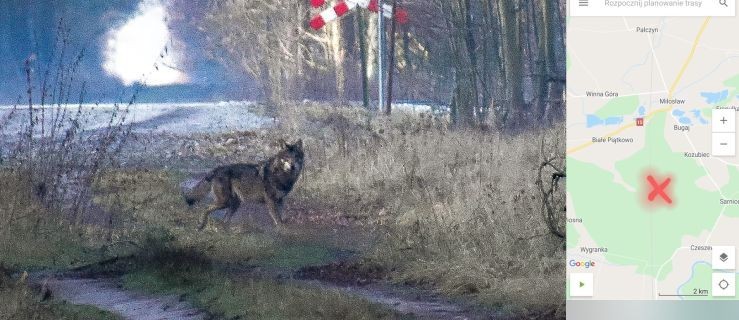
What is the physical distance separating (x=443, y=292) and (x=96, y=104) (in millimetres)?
2094

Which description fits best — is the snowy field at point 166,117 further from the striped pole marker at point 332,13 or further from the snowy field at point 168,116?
the striped pole marker at point 332,13

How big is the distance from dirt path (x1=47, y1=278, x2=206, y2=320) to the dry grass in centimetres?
90

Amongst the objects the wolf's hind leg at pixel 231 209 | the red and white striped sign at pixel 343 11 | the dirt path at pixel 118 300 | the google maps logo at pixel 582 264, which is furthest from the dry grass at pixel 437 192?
the dirt path at pixel 118 300

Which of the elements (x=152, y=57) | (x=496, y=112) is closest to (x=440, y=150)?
(x=496, y=112)

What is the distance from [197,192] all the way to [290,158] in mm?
536

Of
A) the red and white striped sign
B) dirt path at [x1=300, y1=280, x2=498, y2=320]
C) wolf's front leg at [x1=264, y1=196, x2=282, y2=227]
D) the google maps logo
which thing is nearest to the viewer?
the google maps logo

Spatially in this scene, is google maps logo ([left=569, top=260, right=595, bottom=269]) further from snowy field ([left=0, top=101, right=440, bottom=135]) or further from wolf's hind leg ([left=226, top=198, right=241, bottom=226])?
wolf's hind leg ([left=226, top=198, right=241, bottom=226])

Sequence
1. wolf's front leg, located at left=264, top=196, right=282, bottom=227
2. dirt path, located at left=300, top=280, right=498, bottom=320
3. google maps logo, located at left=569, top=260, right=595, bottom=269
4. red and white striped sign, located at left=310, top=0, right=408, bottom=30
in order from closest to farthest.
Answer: google maps logo, located at left=569, top=260, right=595, bottom=269 < dirt path, located at left=300, top=280, right=498, bottom=320 < red and white striped sign, located at left=310, top=0, right=408, bottom=30 < wolf's front leg, located at left=264, top=196, right=282, bottom=227

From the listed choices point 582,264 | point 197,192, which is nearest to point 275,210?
point 197,192

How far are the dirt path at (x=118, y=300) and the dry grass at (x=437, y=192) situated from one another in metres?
0.90

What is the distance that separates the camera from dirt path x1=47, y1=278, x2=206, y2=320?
5.50 metres

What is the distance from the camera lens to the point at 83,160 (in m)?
5.65

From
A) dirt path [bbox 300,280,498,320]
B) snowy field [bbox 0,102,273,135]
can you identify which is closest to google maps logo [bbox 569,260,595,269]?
dirt path [bbox 300,280,498,320]

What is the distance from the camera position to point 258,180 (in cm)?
562
